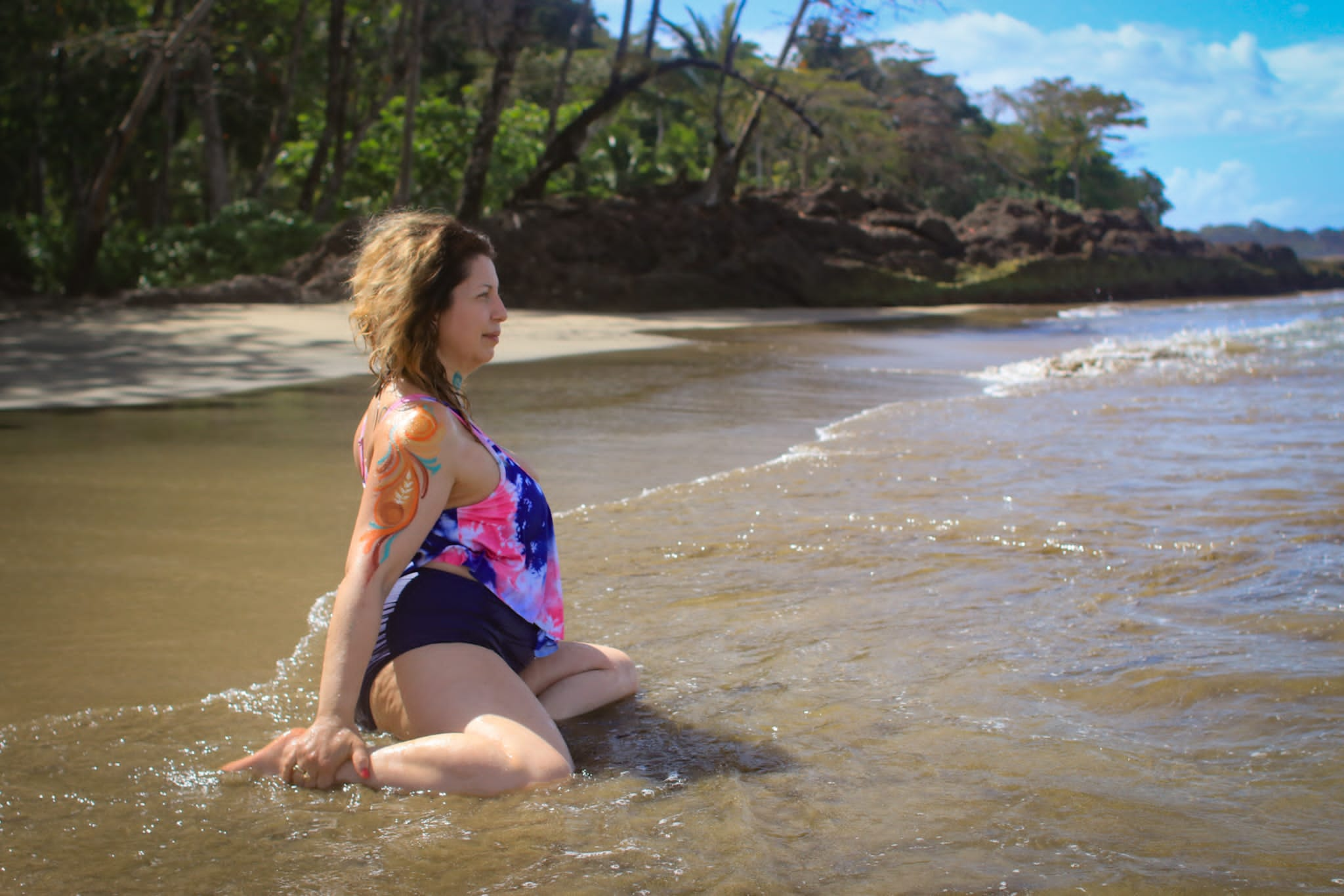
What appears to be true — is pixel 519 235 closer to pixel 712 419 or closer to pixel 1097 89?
pixel 712 419

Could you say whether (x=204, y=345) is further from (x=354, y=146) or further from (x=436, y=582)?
(x=354, y=146)

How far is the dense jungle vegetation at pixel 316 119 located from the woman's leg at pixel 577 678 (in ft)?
47.2

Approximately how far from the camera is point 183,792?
2.31 m

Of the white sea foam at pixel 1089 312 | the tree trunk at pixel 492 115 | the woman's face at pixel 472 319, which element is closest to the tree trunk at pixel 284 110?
the tree trunk at pixel 492 115

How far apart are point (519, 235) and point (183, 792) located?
17.2 meters

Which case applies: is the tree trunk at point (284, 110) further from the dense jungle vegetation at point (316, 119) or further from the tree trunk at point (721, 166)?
the tree trunk at point (721, 166)

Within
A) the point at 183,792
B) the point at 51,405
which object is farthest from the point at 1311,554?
the point at 51,405

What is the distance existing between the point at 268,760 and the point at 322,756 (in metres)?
0.13

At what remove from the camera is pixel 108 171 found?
1516 cm

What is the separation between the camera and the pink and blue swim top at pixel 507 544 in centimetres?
257

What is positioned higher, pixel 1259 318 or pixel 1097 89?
pixel 1097 89

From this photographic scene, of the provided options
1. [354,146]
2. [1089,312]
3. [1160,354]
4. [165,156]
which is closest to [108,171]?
[165,156]

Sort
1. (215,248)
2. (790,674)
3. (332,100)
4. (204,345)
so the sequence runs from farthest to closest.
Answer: (332,100), (215,248), (204,345), (790,674)

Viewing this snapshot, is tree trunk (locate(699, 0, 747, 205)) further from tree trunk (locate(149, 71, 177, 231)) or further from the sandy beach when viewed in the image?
tree trunk (locate(149, 71, 177, 231))
